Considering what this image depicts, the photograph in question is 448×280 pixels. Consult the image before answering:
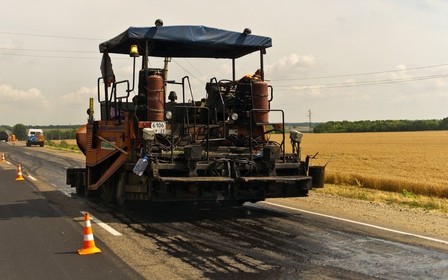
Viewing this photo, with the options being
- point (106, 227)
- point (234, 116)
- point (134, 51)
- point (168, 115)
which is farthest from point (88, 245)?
point (234, 116)

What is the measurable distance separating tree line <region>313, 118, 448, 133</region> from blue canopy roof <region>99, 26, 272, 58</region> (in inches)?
4648

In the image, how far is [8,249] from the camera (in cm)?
629

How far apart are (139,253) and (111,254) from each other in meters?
0.36

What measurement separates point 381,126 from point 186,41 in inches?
4822

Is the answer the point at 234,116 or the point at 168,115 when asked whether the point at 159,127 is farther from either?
the point at 234,116

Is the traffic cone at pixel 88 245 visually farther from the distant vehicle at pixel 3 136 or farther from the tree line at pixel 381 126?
the tree line at pixel 381 126

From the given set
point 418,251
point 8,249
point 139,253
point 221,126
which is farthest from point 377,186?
point 8,249

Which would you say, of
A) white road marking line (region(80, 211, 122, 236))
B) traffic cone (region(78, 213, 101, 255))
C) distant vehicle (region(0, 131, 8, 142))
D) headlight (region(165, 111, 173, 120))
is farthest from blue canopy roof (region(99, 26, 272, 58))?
distant vehicle (region(0, 131, 8, 142))

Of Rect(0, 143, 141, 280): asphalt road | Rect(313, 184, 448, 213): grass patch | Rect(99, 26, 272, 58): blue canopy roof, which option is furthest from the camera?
Rect(313, 184, 448, 213): grass patch

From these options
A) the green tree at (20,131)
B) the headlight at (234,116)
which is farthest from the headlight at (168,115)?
the green tree at (20,131)

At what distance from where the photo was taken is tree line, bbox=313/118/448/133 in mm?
122812

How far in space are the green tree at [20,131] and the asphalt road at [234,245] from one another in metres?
106

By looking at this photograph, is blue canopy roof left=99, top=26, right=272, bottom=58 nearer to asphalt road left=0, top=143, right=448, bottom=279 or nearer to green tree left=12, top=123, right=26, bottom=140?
asphalt road left=0, top=143, right=448, bottom=279

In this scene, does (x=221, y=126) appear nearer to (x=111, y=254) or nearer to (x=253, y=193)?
(x=253, y=193)
